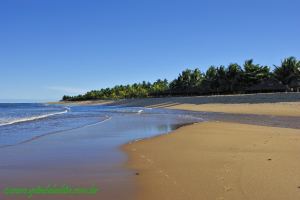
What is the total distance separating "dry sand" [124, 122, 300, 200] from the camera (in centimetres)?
629

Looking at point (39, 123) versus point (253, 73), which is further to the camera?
point (253, 73)

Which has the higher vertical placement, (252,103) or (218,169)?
(218,169)

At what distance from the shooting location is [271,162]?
869 centimetres

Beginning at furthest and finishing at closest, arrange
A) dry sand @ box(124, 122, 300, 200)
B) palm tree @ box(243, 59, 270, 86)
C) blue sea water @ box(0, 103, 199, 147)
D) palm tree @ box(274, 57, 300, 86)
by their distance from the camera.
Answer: palm tree @ box(243, 59, 270, 86) → palm tree @ box(274, 57, 300, 86) → blue sea water @ box(0, 103, 199, 147) → dry sand @ box(124, 122, 300, 200)

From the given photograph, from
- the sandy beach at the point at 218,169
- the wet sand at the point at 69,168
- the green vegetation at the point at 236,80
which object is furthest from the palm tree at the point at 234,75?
the wet sand at the point at 69,168

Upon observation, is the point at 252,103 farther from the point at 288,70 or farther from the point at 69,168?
the point at 69,168

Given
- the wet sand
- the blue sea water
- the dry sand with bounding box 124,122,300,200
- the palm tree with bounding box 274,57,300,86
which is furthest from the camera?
the palm tree with bounding box 274,57,300,86

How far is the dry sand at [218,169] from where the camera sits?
248 inches

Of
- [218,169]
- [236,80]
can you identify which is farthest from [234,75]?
[218,169]

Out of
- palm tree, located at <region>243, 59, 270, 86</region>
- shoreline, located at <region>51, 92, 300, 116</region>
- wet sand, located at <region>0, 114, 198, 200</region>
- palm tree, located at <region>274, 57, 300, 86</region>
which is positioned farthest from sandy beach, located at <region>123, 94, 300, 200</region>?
palm tree, located at <region>243, 59, 270, 86</region>

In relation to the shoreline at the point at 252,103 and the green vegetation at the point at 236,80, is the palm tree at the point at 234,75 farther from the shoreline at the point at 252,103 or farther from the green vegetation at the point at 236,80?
the shoreline at the point at 252,103

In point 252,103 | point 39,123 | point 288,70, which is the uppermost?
point 288,70

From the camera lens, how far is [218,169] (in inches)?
320

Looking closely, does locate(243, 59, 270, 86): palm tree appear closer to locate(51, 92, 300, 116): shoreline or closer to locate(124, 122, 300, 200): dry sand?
locate(51, 92, 300, 116): shoreline
